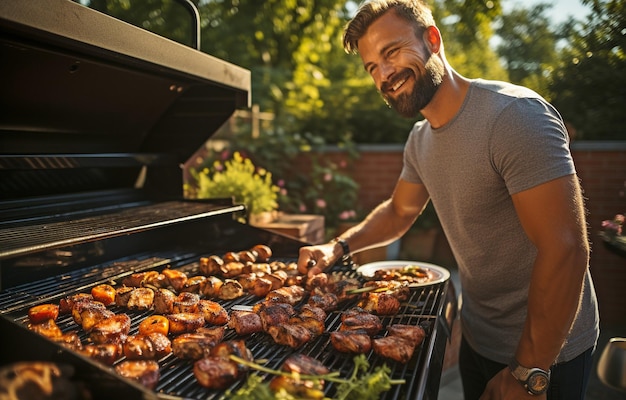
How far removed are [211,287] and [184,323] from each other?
1.63ft

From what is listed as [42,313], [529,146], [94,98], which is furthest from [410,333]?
[94,98]

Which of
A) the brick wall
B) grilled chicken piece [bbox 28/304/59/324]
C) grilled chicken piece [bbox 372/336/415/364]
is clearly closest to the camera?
grilled chicken piece [bbox 372/336/415/364]

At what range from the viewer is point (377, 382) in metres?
1.48

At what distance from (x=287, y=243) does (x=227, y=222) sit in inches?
17.2

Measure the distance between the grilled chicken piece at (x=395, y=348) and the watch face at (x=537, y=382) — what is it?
0.63 m

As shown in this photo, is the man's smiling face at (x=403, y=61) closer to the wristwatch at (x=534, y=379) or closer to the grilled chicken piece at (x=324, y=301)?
the grilled chicken piece at (x=324, y=301)

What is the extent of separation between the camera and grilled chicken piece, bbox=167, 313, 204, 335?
213 centimetres

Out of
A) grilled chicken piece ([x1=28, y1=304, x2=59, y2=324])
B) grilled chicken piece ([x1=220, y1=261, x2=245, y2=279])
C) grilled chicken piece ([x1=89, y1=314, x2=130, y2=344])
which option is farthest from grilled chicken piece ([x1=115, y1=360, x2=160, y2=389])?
grilled chicken piece ([x1=220, y1=261, x2=245, y2=279])

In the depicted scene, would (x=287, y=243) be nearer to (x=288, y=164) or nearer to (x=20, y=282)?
(x=20, y=282)

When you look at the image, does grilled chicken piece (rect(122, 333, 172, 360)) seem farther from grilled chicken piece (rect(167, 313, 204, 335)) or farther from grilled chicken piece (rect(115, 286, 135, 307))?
grilled chicken piece (rect(115, 286, 135, 307))

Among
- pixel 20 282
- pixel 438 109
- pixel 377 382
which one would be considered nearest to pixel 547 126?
pixel 438 109

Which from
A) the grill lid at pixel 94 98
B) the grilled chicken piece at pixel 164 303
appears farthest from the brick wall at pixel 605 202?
the grilled chicken piece at pixel 164 303

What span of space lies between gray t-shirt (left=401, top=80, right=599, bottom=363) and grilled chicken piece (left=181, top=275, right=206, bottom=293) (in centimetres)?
140

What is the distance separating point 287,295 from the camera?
2.51 m
